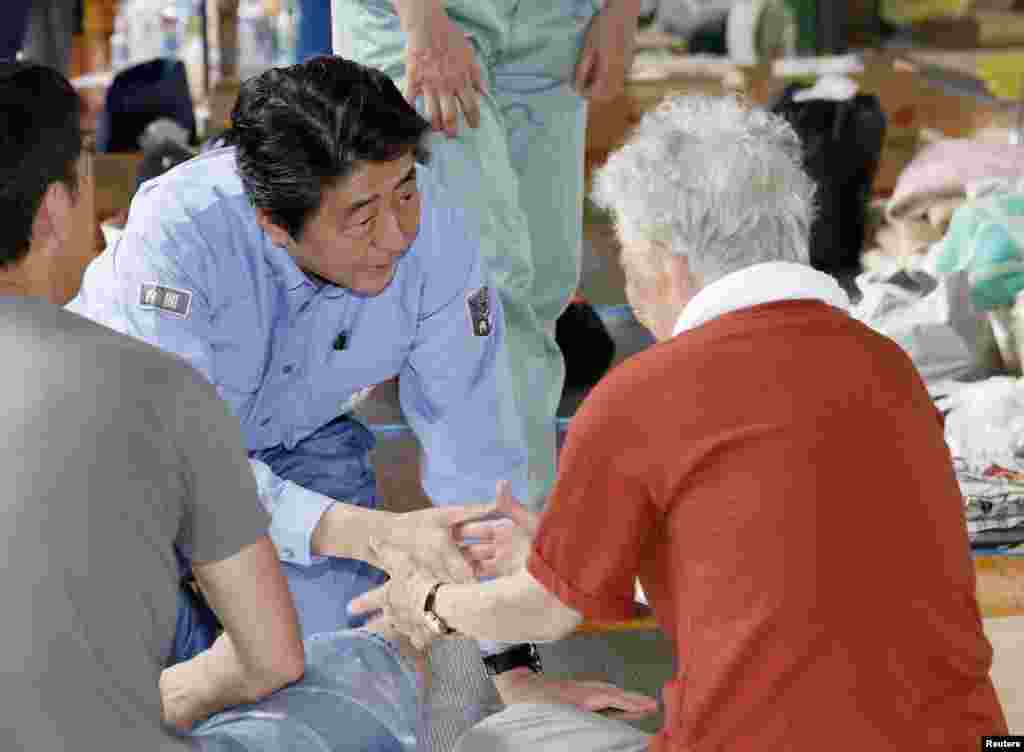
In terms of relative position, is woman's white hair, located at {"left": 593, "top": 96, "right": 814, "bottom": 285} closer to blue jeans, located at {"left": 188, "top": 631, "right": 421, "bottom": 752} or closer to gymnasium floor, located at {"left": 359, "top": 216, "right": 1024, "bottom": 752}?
blue jeans, located at {"left": 188, "top": 631, "right": 421, "bottom": 752}

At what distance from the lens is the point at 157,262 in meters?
2.12

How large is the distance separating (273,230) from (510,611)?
2.21ft

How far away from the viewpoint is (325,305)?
229 centimetres

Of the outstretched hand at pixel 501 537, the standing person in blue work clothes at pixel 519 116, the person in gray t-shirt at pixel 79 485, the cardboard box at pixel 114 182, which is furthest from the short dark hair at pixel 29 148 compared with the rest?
the cardboard box at pixel 114 182

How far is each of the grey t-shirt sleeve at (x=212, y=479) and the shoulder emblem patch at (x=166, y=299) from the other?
0.64 meters

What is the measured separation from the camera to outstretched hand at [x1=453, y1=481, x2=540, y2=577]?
1979 millimetres

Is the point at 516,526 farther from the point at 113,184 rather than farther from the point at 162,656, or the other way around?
the point at 113,184

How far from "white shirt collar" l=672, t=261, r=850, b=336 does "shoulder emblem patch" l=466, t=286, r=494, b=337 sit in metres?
0.84

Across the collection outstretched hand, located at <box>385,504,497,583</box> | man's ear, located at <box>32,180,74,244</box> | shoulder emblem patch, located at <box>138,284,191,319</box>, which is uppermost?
man's ear, located at <box>32,180,74,244</box>

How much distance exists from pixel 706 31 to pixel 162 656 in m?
7.26

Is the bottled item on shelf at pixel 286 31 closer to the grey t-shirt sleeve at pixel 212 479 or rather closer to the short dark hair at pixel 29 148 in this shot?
the short dark hair at pixel 29 148

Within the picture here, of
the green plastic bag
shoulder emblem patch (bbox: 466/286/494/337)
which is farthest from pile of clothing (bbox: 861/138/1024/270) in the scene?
shoulder emblem patch (bbox: 466/286/494/337)

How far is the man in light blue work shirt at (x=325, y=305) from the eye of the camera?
6.56 feet

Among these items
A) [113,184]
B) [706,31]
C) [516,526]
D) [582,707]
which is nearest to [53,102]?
[516,526]
